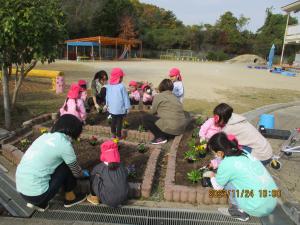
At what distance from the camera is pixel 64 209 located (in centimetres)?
364

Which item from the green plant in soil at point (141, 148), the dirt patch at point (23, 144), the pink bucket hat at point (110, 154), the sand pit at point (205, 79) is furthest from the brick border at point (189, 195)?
the sand pit at point (205, 79)

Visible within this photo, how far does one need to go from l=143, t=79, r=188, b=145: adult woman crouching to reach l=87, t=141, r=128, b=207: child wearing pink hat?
79.8 inches

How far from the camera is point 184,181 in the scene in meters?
4.18

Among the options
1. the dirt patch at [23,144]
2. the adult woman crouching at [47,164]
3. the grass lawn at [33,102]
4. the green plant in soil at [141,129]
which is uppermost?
the adult woman crouching at [47,164]

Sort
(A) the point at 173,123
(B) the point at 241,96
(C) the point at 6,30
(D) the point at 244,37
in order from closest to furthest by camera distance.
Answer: (C) the point at 6,30 < (A) the point at 173,123 < (B) the point at 241,96 < (D) the point at 244,37

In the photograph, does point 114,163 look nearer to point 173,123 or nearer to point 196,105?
point 173,123

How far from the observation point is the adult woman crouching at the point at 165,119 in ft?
18.5

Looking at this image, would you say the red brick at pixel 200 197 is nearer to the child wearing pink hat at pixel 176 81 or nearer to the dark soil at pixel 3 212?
the dark soil at pixel 3 212

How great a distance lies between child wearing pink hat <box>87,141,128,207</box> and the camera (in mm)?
3562

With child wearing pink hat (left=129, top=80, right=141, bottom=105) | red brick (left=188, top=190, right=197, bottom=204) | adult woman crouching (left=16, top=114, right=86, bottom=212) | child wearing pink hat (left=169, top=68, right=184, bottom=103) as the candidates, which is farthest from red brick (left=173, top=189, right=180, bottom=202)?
child wearing pink hat (left=129, top=80, right=141, bottom=105)

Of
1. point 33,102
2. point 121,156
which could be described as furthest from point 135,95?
point 121,156

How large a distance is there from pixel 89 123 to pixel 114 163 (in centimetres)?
305

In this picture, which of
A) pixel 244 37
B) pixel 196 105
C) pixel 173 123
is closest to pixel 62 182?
pixel 173 123

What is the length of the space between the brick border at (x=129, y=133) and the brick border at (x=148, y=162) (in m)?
0.48
